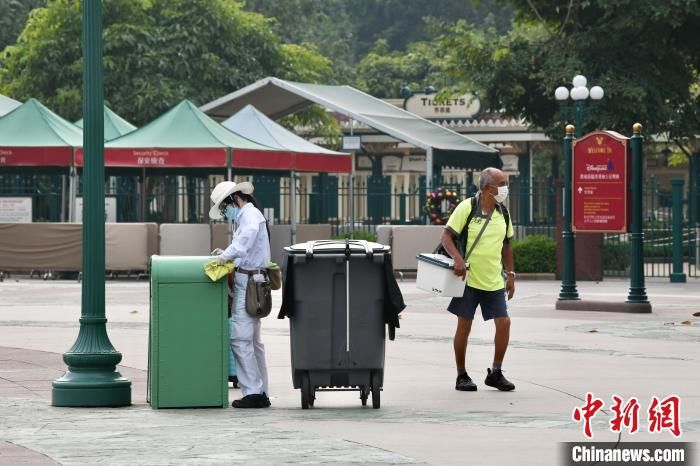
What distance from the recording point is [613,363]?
48.8 feet

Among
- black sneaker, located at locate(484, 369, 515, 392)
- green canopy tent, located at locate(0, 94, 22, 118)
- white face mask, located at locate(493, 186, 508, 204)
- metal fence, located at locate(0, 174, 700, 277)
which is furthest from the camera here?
green canopy tent, located at locate(0, 94, 22, 118)

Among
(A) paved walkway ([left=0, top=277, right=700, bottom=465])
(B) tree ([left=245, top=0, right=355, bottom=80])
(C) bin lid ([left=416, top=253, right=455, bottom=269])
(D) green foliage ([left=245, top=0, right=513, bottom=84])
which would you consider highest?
(D) green foliage ([left=245, top=0, right=513, bottom=84])

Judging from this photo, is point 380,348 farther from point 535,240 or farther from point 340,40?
point 340,40

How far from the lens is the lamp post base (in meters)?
11.7

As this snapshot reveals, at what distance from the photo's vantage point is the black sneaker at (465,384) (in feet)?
42.1

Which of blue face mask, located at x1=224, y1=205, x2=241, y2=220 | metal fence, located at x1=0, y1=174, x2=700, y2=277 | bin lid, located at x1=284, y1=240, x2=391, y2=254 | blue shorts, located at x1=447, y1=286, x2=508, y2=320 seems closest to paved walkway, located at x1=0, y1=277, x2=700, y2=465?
blue shorts, located at x1=447, y1=286, x2=508, y2=320

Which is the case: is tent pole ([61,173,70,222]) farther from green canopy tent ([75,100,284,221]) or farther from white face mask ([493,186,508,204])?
white face mask ([493,186,508,204])

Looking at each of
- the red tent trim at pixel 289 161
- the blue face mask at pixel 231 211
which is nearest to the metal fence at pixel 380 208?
the red tent trim at pixel 289 161

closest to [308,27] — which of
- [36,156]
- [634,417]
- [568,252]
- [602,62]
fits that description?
[602,62]

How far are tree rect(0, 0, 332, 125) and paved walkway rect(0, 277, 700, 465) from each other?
92.5 feet

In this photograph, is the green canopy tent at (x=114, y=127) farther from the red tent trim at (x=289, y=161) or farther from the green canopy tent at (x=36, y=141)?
the red tent trim at (x=289, y=161)

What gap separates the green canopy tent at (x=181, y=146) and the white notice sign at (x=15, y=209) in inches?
53.4

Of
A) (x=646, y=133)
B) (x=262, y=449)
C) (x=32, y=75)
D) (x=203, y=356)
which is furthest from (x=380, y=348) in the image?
(x=32, y=75)

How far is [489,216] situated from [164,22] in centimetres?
3846
